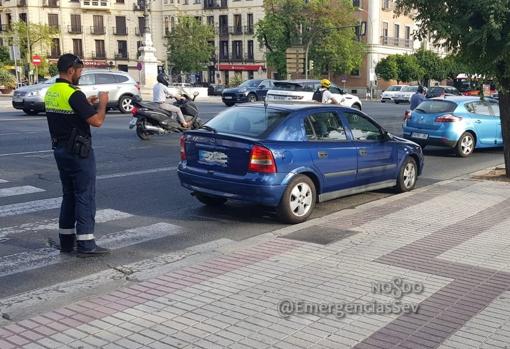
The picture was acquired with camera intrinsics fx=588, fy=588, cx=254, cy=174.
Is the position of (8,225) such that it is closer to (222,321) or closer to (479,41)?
(222,321)

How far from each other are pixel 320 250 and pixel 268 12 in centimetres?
5714

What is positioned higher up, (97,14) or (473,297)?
(97,14)

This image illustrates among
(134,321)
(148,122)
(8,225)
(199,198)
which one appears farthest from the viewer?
(148,122)

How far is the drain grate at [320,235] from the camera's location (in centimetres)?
652

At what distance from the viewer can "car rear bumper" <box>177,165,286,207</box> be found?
707 cm

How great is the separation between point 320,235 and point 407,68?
6152cm

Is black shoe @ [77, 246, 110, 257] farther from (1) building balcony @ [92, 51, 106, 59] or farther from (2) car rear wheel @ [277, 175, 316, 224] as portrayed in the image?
(1) building balcony @ [92, 51, 106, 59]

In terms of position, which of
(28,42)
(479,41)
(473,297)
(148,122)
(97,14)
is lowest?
(473,297)

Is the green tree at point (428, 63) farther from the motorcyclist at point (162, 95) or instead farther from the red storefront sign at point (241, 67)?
the motorcyclist at point (162, 95)

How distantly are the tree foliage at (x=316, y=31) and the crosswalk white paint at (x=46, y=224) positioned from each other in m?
50.1

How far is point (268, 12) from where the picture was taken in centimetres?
6053

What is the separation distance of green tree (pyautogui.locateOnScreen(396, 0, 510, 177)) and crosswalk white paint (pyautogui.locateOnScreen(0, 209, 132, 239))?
5.83m

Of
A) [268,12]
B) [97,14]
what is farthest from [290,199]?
[97,14]

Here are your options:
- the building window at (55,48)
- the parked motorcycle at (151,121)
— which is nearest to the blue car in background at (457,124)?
the parked motorcycle at (151,121)
